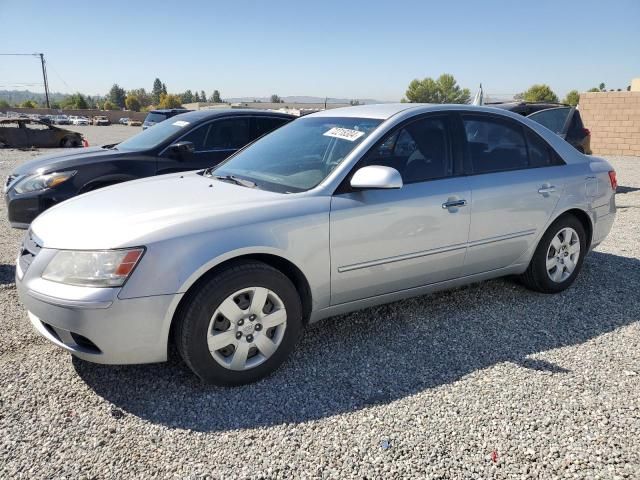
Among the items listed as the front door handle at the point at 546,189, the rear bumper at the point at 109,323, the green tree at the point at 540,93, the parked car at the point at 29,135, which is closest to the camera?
the rear bumper at the point at 109,323

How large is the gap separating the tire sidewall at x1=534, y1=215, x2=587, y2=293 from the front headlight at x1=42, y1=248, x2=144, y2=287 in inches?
126

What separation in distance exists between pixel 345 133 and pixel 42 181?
378cm

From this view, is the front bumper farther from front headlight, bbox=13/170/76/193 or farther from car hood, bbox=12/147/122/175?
car hood, bbox=12/147/122/175

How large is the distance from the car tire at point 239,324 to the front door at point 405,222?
0.41 meters

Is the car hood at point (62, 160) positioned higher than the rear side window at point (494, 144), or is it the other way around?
the rear side window at point (494, 144)

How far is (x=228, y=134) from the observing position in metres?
Answer: 6.48

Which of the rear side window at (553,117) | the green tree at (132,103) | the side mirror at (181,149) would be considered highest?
the green tree at (132,103)

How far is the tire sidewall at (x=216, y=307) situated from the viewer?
269 centimetres

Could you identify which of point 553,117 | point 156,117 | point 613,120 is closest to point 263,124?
point 553,117

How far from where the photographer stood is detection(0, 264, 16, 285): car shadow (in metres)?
4.57

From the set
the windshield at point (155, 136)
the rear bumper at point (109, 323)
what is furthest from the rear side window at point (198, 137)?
the rear bumper at point (109, 323)

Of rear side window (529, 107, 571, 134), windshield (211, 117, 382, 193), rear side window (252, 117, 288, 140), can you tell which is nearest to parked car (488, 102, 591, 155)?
rear side window (529, 107, 571, 134)

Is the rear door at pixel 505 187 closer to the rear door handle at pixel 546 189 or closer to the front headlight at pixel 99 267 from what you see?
the rear door handle at pixel 546 189

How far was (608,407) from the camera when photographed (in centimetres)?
272
